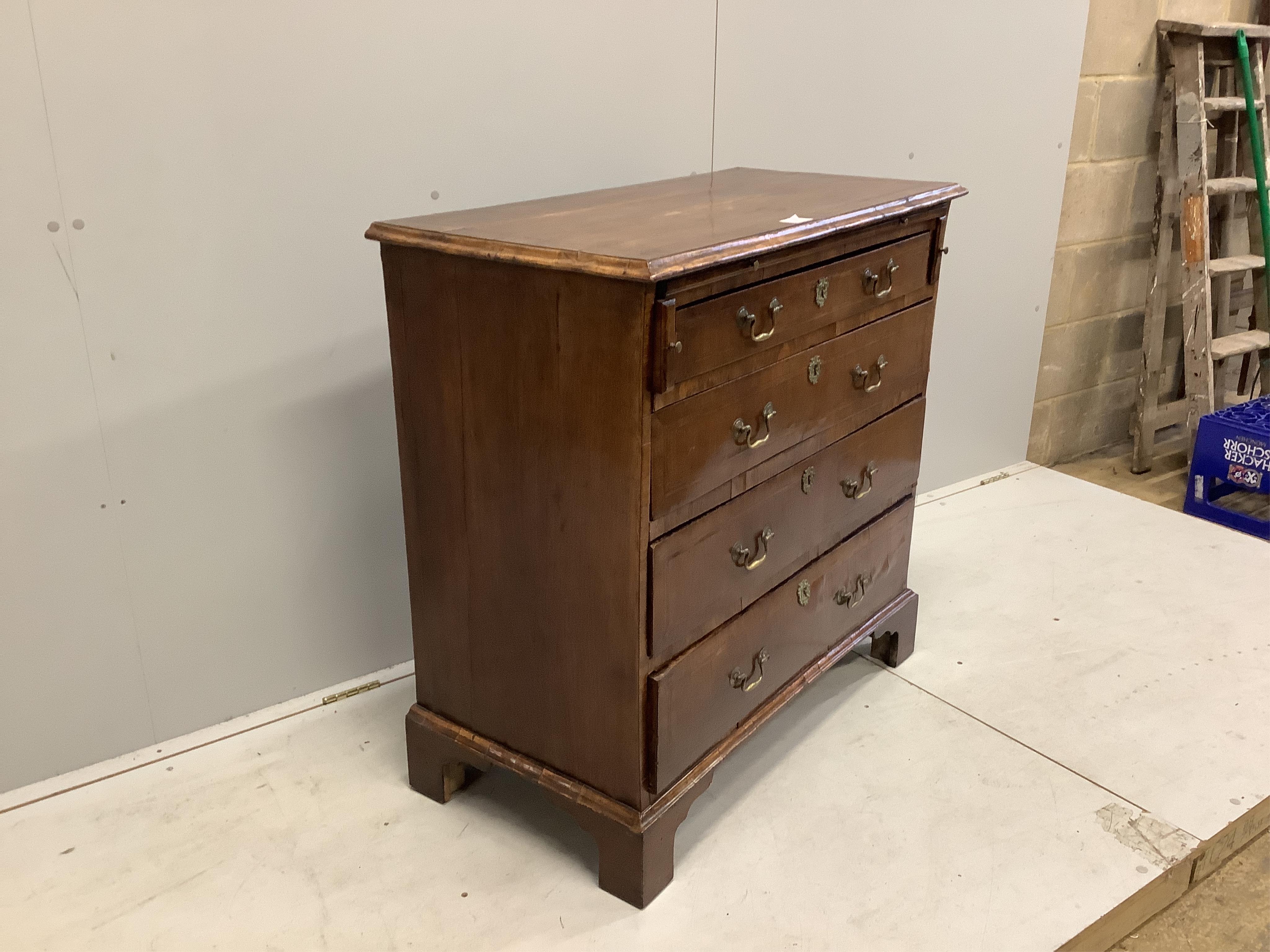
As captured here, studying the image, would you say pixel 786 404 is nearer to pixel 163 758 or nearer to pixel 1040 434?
pixel 163 758

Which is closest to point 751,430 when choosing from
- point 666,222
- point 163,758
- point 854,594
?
point 666,222

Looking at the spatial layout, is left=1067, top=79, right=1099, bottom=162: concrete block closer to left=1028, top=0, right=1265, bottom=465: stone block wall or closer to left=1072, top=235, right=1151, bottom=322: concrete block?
left=1028, top=0, right=1265, bottom=465: stone block wall

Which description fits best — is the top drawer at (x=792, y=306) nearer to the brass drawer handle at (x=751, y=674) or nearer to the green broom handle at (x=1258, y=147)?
the brass drawer handle at (x=751, y=674)

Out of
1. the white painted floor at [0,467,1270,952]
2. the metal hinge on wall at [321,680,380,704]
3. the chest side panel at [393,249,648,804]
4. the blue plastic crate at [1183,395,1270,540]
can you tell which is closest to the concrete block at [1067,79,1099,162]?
the blue plastic crate at [1183,395,1270,540]

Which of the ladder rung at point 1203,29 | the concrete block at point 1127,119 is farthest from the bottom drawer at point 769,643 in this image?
the ladder rung at point 1203,29

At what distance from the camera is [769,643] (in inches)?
68.4

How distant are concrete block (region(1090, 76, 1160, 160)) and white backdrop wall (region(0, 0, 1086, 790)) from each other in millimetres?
1117

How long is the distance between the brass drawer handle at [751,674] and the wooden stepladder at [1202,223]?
6.81 feet

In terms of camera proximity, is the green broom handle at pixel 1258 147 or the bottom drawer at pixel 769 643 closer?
the bottom drawer at pixel 769 643

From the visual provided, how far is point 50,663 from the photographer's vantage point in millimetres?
1729

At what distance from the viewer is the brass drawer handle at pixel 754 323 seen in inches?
56.6

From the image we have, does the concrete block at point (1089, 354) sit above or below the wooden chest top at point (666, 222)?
below

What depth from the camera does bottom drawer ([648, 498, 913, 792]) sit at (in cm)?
153

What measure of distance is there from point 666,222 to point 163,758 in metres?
1.27
